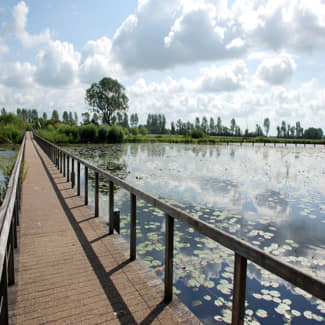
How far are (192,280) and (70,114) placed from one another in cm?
18587

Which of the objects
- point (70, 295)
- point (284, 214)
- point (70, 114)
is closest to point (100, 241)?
point (70, 295)

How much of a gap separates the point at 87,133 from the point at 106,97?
2087 centimetres

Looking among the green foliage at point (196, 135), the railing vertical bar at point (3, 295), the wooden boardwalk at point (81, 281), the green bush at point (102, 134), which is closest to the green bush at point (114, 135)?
the green bush at point (102, 134)

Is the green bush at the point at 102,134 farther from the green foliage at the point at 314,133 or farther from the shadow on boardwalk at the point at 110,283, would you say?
the green foliage at the point at 314,133

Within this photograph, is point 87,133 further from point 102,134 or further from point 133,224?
point 133,224

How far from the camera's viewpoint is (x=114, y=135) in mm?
47219

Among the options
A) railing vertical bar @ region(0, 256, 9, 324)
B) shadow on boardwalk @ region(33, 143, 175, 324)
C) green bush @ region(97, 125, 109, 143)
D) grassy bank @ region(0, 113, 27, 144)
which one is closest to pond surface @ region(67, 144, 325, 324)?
shadow on boardwalk @ region(33, 143, 175, 324)

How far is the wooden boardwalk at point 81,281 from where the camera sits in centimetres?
273

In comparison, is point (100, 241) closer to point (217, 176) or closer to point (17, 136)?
point (217, 176)

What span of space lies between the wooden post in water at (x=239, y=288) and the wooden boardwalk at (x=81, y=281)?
734mm

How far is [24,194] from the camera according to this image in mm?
7812

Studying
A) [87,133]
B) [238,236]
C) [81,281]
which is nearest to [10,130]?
[87,133]

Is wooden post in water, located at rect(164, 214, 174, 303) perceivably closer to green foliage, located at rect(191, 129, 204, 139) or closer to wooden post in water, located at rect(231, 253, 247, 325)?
wooden post in water, located at rect(231, 253, 247, 325)

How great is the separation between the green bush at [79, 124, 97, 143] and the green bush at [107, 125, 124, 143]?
2.62 metres
